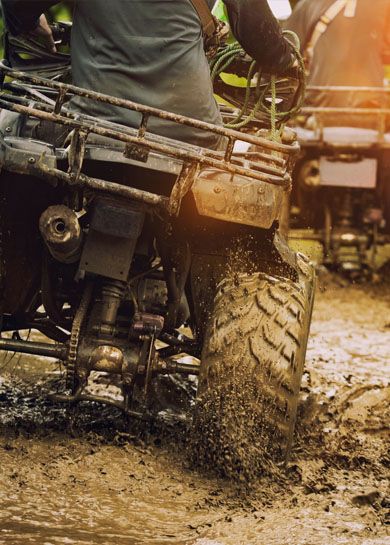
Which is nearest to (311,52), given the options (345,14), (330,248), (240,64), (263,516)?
(345,14)

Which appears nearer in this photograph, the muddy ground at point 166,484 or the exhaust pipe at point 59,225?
the muddy ground at point 166,484

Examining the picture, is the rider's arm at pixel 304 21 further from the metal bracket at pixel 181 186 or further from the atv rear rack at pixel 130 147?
the metal bracket at pixel 181 186

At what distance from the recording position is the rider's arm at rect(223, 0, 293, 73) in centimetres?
491

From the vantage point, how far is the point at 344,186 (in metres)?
10.5

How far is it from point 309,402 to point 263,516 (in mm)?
2068

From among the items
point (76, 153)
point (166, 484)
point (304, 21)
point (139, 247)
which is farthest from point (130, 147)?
point (304, 21)

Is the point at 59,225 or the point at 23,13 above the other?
the point at 23,13

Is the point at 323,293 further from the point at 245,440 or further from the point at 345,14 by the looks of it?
the point at 245,440

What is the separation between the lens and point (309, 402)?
628 centimetres

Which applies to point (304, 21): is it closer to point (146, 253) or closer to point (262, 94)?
point (262, 94)

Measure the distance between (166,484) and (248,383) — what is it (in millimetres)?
477

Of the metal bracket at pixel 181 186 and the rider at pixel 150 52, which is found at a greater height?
the rider at pixel 150 52

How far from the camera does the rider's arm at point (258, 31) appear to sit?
16.1 feet

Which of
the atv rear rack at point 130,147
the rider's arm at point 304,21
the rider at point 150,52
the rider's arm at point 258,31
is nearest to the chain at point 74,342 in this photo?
the atv rear rack at point 130,147
